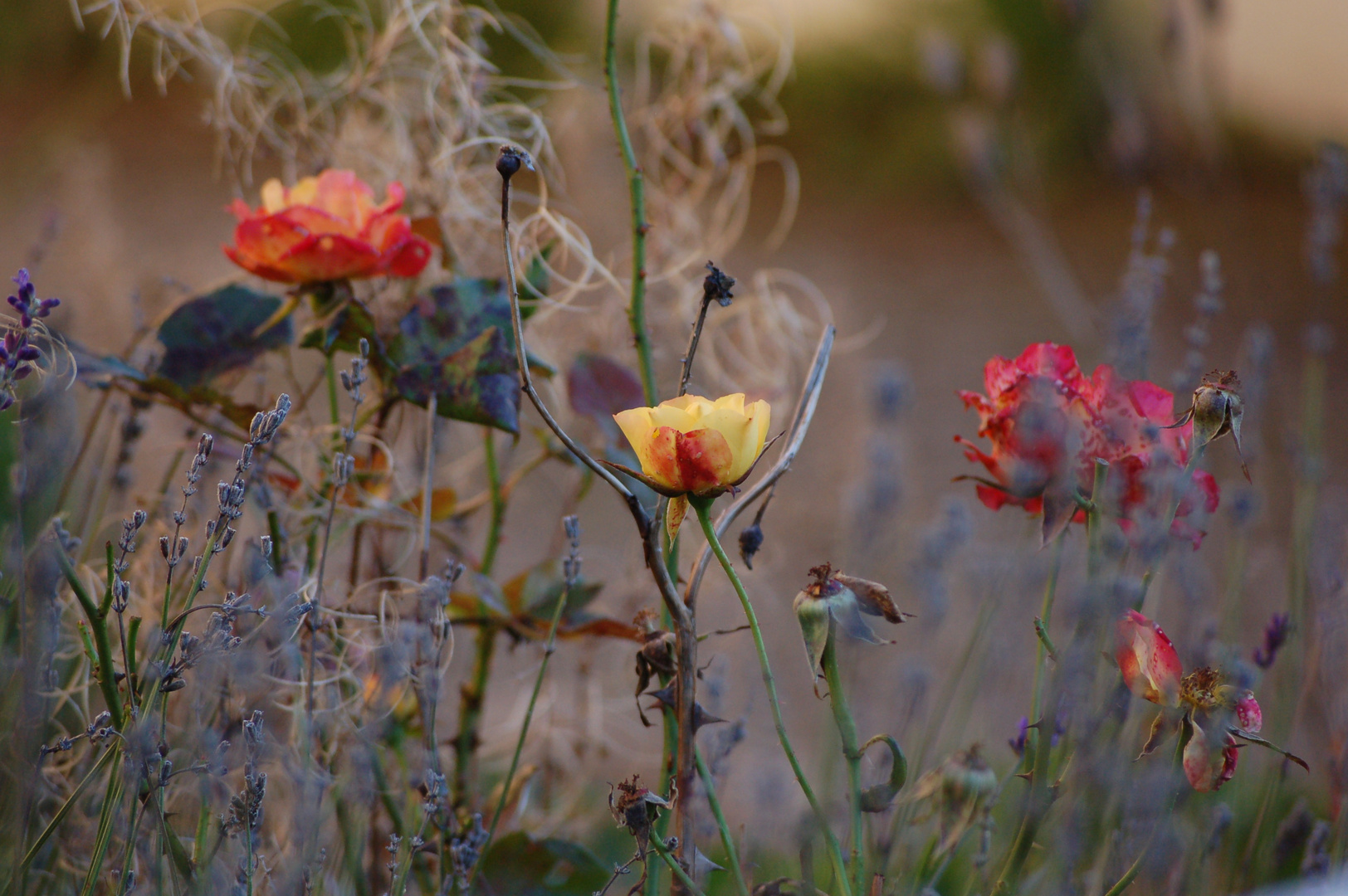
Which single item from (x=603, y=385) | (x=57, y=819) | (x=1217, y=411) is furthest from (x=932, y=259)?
(x=57, y=819)

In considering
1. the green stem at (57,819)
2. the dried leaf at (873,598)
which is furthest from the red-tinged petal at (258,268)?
the dried leaf at (873,598)

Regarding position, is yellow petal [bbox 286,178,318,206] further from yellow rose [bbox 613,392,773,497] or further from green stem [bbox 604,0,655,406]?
yellow rose [bbox 613,392,773,497]

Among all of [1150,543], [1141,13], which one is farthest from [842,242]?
[1150,543]

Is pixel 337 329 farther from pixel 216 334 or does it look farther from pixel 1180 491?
pixel 1180 491

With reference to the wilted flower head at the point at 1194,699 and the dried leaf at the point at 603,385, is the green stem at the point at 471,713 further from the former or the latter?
the wilted flower head at the point at 1194,699

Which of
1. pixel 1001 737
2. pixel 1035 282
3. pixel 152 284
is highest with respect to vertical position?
pixel 1035 282

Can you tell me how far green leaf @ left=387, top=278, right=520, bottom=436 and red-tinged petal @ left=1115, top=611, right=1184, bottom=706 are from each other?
0.31 m

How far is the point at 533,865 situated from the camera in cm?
55

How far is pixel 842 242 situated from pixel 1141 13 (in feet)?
4.11

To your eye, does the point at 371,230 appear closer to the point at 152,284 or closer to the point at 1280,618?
the point at 1280,618

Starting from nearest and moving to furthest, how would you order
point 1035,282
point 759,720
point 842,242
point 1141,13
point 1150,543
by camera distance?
1. point 1150,543
2. point 759,720
3. point 1141,13
4. point 1035,282
5. point 842,242

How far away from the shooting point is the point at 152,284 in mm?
1146

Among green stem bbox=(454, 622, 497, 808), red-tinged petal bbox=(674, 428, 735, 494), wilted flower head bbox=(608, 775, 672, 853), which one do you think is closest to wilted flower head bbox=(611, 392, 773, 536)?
red-tinged petal bbox=(674, 428, 735, 494)

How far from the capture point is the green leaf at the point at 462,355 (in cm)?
53
